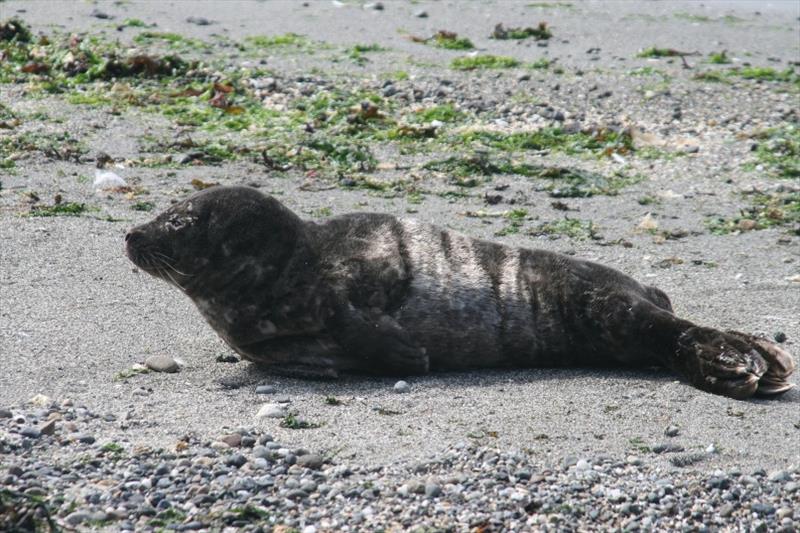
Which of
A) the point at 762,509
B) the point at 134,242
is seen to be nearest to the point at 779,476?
the point at 762,509

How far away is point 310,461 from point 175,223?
5.80ft

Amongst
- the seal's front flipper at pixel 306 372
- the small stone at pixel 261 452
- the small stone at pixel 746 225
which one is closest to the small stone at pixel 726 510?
the small stone at pixel 261 452

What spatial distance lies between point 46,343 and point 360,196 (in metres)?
3.42

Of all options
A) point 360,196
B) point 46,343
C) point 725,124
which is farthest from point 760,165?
point 46,343

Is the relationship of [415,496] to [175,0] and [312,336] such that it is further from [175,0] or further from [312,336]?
[175,0]

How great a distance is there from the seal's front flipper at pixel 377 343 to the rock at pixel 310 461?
A: 1.19 metres

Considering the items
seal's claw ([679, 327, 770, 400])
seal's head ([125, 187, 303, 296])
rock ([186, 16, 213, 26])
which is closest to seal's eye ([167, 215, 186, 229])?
seal's head ([125, 187, 303, 296])

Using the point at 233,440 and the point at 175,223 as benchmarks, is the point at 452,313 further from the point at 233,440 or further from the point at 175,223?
the point at 233,440

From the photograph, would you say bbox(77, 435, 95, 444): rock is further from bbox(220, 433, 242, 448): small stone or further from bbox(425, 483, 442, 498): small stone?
bbox(425, 483, 442, 498): small stone

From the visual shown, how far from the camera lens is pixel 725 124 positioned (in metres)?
11.0

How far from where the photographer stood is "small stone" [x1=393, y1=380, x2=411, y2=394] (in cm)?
576

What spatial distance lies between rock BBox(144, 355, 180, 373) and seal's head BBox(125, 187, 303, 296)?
337 millimetres

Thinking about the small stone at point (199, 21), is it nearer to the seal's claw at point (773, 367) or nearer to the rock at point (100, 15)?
the rock at point (100, 15)

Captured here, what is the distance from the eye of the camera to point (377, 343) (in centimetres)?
591
